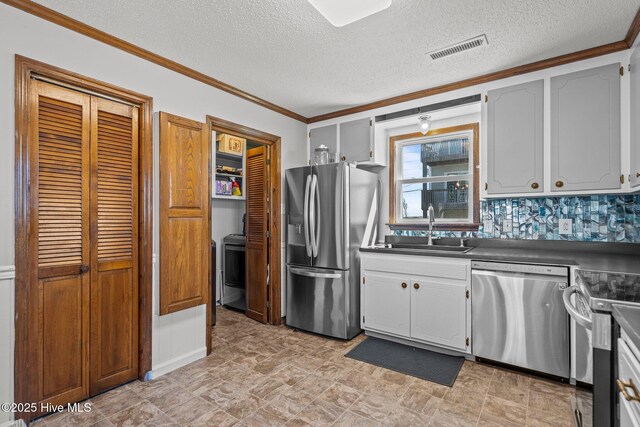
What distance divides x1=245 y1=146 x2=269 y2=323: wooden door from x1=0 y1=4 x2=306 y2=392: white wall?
1.61 ft

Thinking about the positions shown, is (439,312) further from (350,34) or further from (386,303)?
(350,34)

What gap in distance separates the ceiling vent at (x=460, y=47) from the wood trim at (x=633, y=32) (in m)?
0.87

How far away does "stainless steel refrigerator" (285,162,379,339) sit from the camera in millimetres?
3184

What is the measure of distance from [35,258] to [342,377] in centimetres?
222

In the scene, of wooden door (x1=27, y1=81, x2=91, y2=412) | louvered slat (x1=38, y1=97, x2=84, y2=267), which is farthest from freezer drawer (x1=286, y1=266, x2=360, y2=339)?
louvered slat (x1=38, y1=97, x2=84, y2=267)

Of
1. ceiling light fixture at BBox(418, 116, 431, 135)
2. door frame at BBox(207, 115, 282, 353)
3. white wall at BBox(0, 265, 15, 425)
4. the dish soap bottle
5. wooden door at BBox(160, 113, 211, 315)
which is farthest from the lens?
the dish soap bottle

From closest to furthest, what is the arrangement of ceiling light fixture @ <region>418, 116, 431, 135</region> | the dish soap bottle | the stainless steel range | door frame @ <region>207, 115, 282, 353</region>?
1. the stainless steel range
2. ceiling light fixture @ <region>418, 116, 431, 135</region>
3. door frame @ <region>207, 115, 282, 353</region>
4. the dish soap bottle

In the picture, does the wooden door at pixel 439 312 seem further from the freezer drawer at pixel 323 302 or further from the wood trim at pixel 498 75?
the wood trim at pixel 498 75

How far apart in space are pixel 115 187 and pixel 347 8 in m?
2.02

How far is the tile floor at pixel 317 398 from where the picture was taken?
192 centimetres

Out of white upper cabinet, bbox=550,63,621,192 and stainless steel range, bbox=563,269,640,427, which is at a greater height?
white upper cabinet, bbox=550,63,621,192

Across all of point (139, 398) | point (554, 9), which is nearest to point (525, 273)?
point (554, 9)

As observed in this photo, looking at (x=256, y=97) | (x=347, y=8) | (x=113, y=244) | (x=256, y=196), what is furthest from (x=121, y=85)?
(x=256, y=196)

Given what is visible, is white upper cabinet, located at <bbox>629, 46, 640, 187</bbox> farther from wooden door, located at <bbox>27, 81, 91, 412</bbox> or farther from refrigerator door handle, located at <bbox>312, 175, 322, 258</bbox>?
wooden door, located at <bbox>27, 81, 91, 412</bbox>
